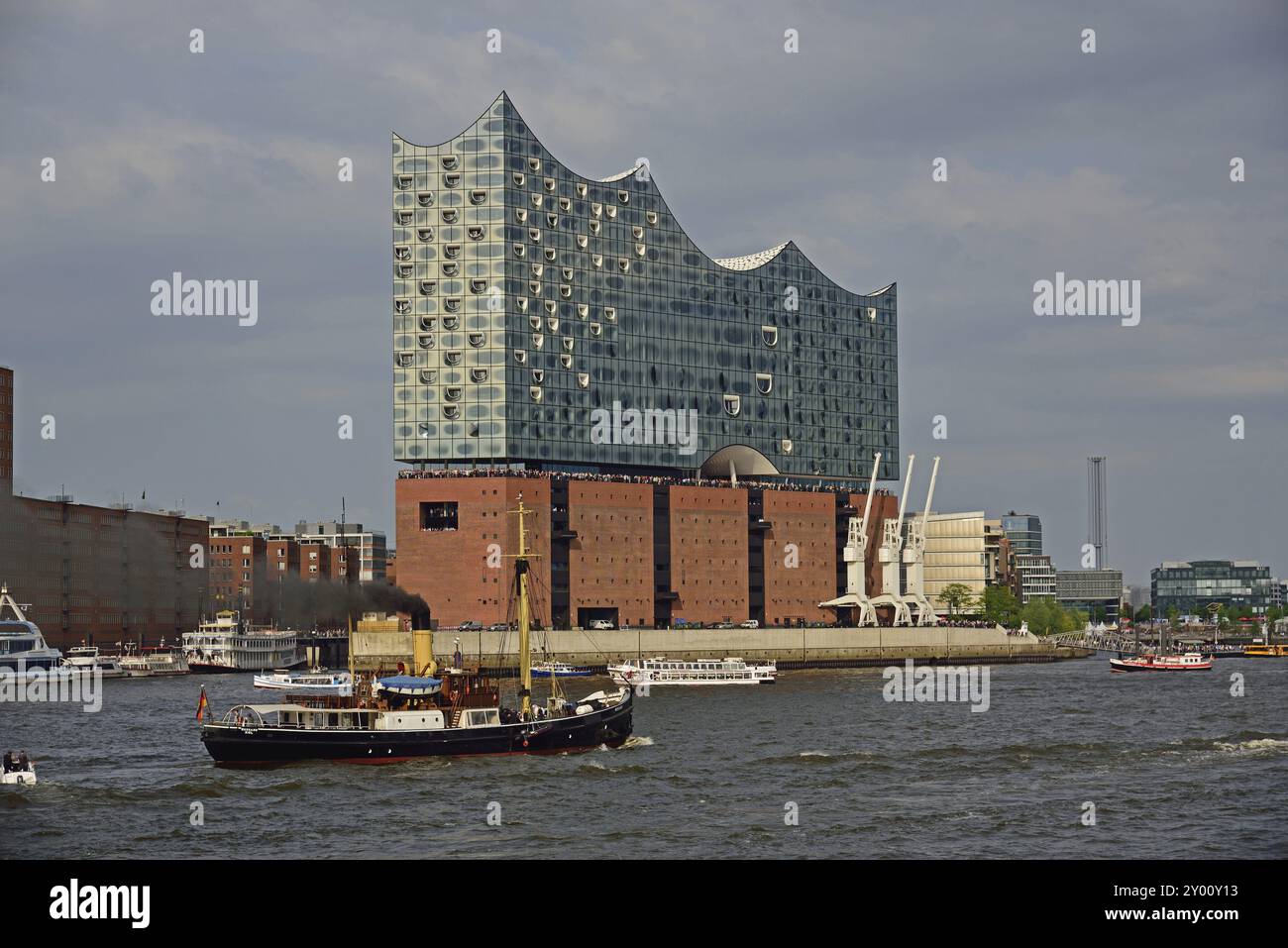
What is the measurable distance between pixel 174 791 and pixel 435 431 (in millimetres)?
106373

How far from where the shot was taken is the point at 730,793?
51.0 m

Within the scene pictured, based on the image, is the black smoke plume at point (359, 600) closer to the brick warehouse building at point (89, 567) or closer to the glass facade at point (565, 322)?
the glass facade at point (565, 322)

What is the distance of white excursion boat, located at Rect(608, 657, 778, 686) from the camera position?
133500mm

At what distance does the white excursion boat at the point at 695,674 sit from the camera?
134 meters

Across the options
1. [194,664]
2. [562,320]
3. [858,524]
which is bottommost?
[194,664]

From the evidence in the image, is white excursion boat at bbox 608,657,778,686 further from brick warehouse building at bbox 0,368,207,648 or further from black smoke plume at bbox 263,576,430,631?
brick warehouse building at bbox 0,368,207,648

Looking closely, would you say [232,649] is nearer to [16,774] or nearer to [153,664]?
[153,664]

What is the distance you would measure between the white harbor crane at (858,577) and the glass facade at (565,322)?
10.8m

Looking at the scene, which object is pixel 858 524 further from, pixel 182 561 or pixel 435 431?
pixel 182 561

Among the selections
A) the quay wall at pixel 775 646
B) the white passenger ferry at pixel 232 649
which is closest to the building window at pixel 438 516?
the quay wall at pixel 775 646

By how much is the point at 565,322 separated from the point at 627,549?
24965 mm

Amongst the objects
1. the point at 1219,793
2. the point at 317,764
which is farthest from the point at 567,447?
the point at 1219,793

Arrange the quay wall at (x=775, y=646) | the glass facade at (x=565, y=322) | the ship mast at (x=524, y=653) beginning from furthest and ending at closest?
the glass facade at (x=565, y=322), the quay wall at (x=775, y=646), the ship mast at (x=524, y=653)
